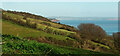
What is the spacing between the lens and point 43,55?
23.1 ft

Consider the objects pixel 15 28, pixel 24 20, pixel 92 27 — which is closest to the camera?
pixel 15 28

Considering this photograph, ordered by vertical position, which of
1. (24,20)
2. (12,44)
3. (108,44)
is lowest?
(108,44)

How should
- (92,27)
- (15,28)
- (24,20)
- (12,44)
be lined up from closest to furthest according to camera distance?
(12,44) → (15,28) → (24,20) → (92,27)

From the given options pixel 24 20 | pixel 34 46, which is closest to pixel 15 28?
pixel 24 20

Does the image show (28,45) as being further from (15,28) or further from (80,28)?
(80,28)

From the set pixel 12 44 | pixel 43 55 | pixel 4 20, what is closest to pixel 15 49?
pixel 12 44

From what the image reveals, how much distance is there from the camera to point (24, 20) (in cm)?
1952

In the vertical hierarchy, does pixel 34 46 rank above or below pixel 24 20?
below

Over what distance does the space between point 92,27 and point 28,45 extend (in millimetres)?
15012

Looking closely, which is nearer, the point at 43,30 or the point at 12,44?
the point at 12,44

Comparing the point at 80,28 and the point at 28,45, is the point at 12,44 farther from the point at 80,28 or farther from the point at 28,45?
the point at 80,28

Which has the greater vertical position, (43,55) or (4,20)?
(4,20)

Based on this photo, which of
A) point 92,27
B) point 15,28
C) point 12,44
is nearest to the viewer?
point 12,44

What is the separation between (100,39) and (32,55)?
1446 centimetres
